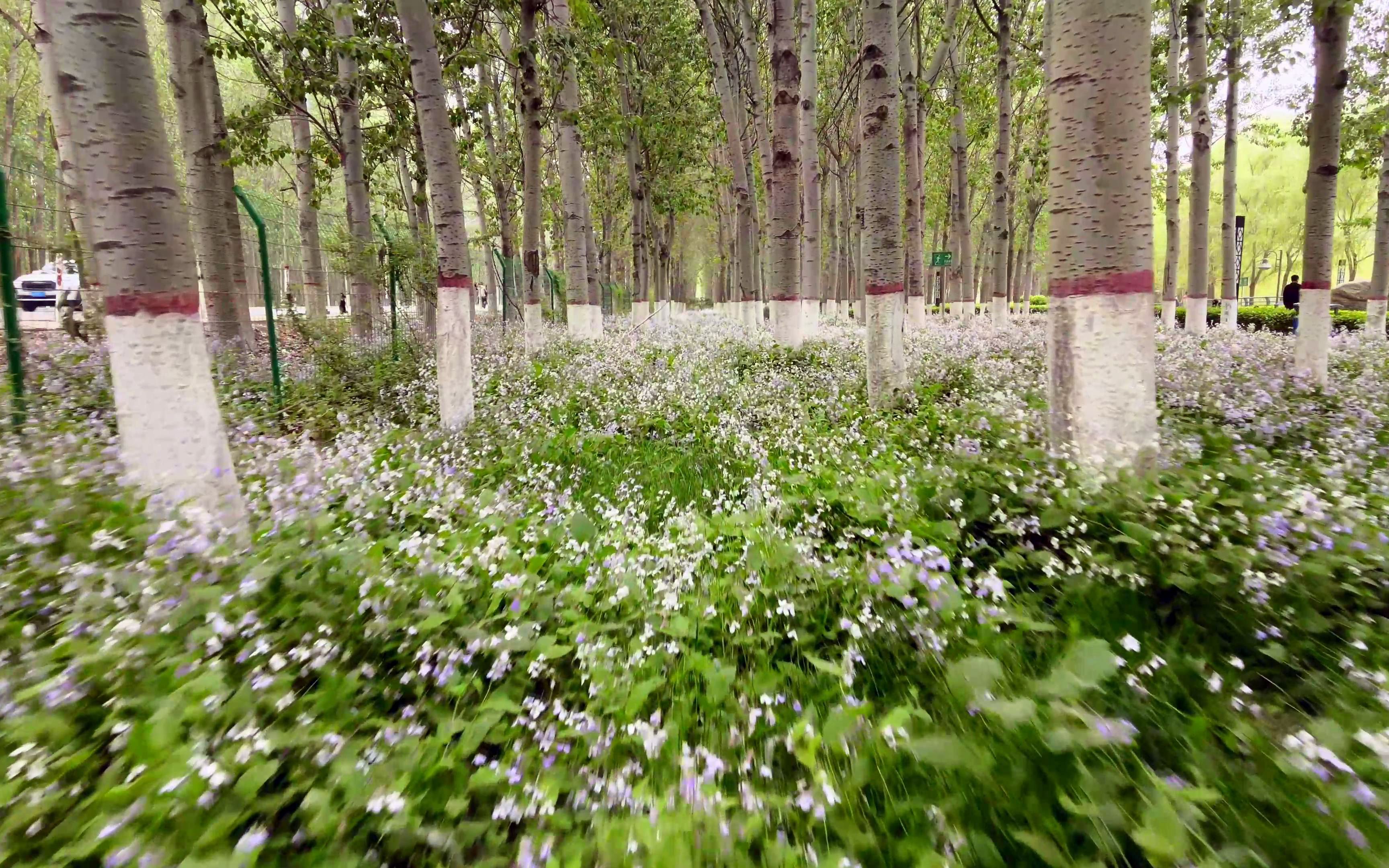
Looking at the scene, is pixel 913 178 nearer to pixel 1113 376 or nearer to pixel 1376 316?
pixel 1376 316

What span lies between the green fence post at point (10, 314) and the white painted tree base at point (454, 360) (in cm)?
304

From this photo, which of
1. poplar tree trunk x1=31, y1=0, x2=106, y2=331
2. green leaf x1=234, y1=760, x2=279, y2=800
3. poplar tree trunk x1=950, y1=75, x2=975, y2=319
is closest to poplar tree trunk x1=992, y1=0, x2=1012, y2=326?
poplar tree trunk x1=950, y1=75, x2=975, y2=319

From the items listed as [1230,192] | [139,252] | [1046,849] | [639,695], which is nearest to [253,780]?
[639,695]

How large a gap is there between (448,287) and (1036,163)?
49.2ft

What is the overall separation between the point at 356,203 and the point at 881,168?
921 centimetres

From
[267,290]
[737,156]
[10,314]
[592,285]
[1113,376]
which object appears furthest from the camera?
[592,285]

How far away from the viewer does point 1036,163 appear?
15.5 m

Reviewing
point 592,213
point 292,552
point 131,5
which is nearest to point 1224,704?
point 292,552

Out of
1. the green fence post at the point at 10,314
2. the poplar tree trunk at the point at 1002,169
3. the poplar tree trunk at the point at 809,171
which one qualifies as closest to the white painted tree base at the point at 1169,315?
the poplar tree trunk at the point at 1002,169

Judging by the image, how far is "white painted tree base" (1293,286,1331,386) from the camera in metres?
7.53

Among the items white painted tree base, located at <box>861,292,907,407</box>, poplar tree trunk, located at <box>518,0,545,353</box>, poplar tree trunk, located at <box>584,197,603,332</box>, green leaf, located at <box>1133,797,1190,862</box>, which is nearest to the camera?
green leaf, located at <box>1133,797,1190,862</box>

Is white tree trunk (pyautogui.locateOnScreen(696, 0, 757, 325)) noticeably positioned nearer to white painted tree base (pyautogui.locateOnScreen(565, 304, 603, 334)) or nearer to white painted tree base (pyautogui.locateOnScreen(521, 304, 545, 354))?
white painted tree base (pyautogui.locateOnScreen(565, 304, 603, 334))

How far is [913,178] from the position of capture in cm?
1597

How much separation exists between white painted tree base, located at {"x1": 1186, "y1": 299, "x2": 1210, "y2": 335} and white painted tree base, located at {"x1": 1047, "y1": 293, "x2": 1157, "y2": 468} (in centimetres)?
1282
